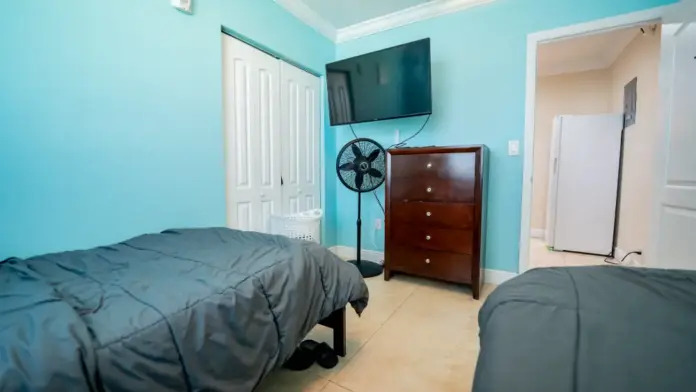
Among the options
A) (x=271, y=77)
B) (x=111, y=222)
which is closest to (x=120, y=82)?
(x=111, y=222)

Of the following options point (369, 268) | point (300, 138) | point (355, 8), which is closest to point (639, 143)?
point (369, 268)

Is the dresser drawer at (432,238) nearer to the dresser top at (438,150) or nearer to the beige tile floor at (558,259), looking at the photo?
the dresser top at (438,150)

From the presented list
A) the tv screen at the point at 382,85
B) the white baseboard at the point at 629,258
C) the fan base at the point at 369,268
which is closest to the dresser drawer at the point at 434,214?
the fan base at the point at 369,268

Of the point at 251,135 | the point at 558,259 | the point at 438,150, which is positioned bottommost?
the point at 558,259

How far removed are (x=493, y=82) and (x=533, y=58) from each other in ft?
1.01

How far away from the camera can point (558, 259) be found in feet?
10.7

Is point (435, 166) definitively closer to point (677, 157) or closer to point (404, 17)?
point (677, 157)

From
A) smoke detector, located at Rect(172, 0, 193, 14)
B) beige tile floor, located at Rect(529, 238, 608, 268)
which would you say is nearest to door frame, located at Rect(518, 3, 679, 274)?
beige tile floor, located at Rect(529, 238, 608, 268)

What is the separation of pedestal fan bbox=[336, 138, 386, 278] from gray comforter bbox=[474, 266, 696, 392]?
1847mm

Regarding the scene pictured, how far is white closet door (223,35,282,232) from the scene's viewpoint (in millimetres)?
2178

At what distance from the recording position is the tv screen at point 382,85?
7.83 feet

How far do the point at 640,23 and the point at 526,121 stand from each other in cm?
89

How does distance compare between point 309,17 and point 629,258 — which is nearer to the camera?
point 309,17

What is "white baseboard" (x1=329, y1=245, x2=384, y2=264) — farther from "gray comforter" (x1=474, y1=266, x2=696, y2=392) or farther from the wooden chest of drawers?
"gray comforter" (x1=474, y1=266, x2=696, y2=392)
